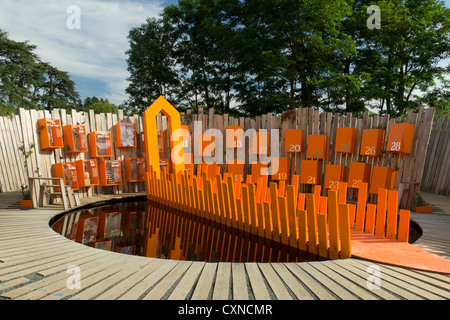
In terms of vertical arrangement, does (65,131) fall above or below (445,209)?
above

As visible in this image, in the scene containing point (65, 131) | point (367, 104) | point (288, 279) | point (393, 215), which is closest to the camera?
point (288, 279)

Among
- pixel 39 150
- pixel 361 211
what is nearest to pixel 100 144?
pixel 39 150

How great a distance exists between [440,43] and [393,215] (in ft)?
64.2

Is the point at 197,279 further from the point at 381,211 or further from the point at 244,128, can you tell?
the point at 244,128

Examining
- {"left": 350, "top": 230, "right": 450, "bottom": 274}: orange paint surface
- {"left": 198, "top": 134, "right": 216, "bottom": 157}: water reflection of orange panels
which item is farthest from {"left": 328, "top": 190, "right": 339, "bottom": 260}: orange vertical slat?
{"left": 198, "top": 134, "right": 216, "bottom": 157}: water reflection of orange panels

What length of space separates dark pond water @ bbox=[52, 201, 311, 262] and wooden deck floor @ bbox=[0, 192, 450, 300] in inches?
41.3

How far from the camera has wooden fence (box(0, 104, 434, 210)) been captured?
23.1 ft

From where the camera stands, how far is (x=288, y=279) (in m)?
2.92

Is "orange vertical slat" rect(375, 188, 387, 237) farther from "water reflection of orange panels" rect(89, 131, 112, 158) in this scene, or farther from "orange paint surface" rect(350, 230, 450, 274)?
"water reflection of orange panels" rect(89, 131, 112, 158)

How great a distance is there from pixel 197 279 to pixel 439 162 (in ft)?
33.5

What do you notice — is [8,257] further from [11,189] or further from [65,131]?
[11,189]

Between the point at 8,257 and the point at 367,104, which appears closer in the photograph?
the point at 8,257

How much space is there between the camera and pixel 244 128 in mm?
10766

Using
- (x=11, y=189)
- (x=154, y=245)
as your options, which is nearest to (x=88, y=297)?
(x=154, y=245)
